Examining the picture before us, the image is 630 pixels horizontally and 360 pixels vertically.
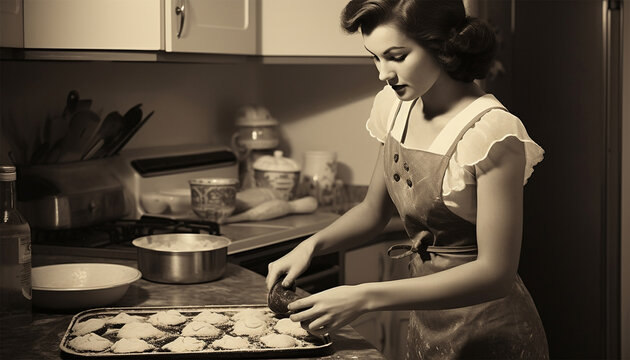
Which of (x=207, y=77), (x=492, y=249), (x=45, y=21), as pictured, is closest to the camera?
(x=492, y=249)

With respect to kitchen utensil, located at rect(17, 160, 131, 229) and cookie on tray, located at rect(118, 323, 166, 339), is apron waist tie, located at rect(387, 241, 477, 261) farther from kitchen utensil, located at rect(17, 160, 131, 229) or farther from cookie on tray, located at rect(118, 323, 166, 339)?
kitchen utensil, located at rect(17, 160, 131, 229)

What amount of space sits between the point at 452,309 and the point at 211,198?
1.11 m

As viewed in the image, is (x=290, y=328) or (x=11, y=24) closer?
(x=290, y=328)

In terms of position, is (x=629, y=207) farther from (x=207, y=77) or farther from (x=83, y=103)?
(x=83, y=103)

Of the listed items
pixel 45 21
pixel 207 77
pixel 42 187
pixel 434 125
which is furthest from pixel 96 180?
pixel 434 125

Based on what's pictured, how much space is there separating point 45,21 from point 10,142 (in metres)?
0.34

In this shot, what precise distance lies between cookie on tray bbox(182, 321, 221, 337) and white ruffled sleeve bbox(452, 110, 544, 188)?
1.62 ft

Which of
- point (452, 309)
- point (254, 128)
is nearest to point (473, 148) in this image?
point (452, 309)

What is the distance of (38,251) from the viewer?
2176 mm

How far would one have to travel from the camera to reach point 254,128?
3.07 metres

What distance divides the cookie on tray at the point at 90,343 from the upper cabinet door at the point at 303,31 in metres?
1.60

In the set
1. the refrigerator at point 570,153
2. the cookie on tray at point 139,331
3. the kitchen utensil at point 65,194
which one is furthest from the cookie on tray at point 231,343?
the refrigerator at point 570,153

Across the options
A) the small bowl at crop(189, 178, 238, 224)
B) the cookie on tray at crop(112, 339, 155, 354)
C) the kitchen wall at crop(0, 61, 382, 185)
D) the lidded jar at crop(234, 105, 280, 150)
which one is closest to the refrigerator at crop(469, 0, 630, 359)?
the kitchen wall at crop(0, 61, 382, 185)

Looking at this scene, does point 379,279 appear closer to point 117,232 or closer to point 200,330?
point 117,232
